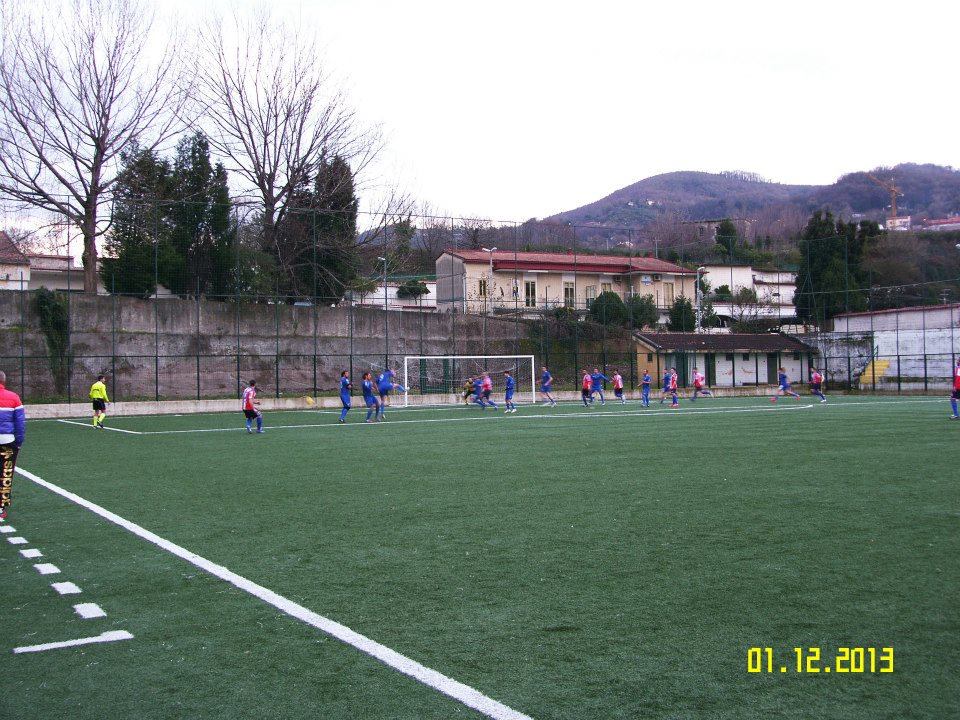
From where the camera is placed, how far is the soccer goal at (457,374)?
4272 cm

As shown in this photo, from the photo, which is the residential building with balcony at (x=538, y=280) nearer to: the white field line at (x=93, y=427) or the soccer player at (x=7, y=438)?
the white field line at (x=93, y=427)

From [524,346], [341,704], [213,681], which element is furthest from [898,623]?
[524,346]

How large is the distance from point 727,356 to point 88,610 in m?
53.1

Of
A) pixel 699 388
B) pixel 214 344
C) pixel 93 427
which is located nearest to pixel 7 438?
pixel 93 427

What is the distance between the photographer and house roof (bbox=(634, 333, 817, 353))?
52.4 m

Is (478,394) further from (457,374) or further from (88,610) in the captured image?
(88,610)

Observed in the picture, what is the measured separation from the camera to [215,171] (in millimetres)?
48906

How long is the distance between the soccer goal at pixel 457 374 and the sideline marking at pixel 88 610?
114 ft

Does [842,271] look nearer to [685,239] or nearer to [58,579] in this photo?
[685,239]

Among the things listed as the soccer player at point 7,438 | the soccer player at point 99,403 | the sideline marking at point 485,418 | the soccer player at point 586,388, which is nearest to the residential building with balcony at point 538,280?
the soccer player at point 586,388

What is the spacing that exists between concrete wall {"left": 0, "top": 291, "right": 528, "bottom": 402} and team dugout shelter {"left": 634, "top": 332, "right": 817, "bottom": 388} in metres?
10.3

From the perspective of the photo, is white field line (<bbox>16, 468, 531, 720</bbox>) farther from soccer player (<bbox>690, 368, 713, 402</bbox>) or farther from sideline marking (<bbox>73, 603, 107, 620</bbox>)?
soccer player (<bbox>690, 368, 713, 402</bbox>)

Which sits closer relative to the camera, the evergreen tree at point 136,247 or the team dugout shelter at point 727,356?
the evergreen tree at point 136,247

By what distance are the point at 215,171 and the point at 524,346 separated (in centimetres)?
2079
